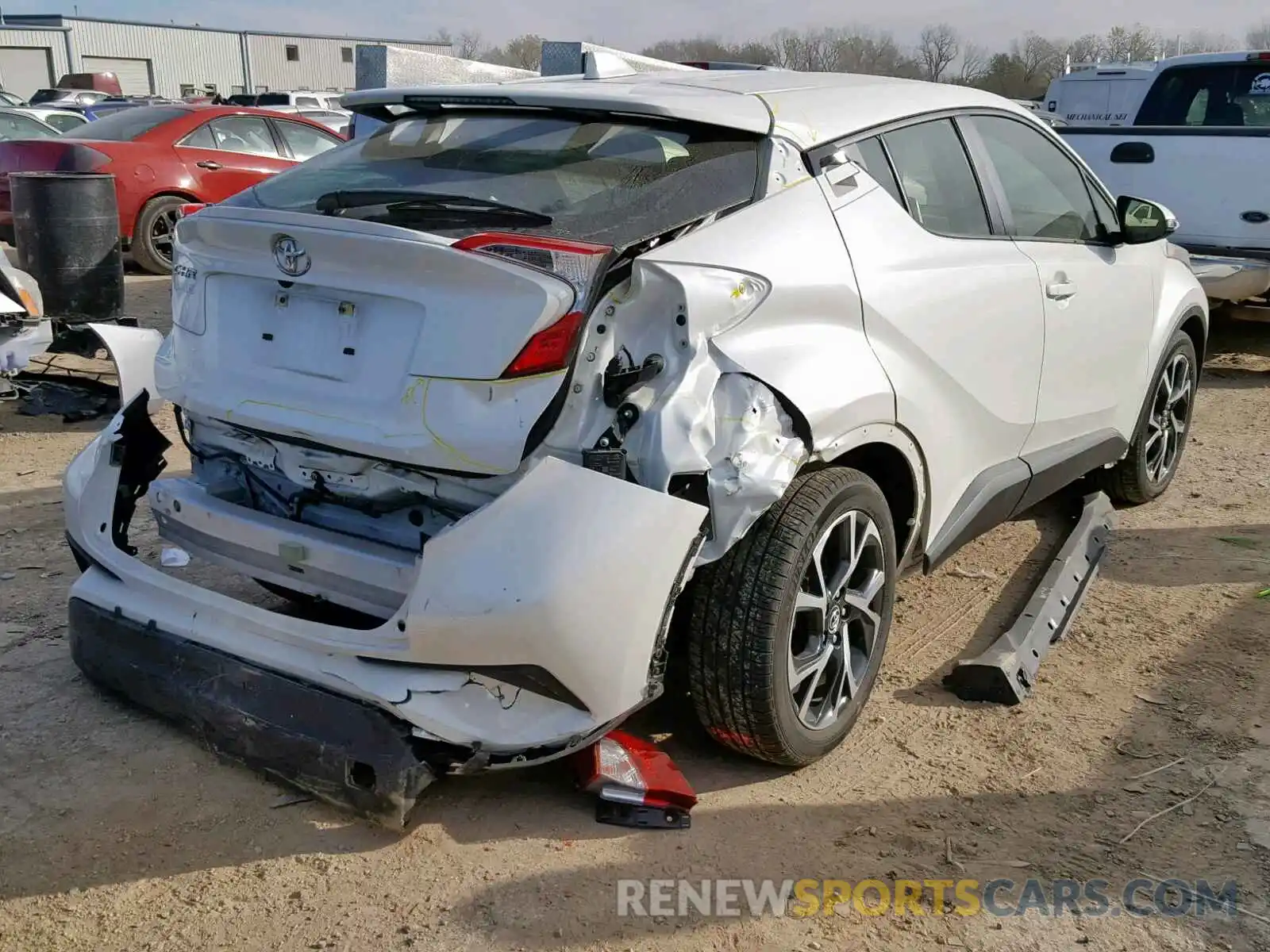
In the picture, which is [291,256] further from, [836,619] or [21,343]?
[21,343]

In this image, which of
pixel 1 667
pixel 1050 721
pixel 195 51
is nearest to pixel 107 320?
pixel 1 667

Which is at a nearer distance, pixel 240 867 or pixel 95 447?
pixel 240 867

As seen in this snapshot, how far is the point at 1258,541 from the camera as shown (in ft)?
16.6

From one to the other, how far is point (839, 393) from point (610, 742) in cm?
106

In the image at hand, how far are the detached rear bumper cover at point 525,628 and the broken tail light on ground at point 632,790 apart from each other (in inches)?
11.5

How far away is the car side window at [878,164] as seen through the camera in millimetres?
3375

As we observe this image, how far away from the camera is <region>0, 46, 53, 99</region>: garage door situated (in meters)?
48.6

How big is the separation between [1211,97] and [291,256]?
865cm

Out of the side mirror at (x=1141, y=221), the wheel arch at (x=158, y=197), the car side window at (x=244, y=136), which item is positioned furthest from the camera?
the car side window at (x=244, y=136)

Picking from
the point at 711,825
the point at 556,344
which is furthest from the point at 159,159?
the point at 711,825

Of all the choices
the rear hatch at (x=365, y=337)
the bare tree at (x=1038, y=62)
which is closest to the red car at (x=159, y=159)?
the rear hatch at (x=365, y=337)

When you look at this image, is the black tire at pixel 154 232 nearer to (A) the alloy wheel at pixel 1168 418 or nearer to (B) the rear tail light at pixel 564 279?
(A) the alloy wheel at pixel 1168 418

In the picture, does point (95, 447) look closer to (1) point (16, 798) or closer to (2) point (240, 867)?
(1) point (16, 798)

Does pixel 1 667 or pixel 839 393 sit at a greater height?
pixel 839 393
